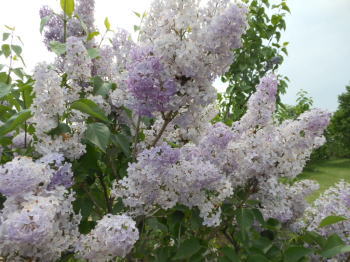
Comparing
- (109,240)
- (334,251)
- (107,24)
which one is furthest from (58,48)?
(334,251)

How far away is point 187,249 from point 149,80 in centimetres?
93

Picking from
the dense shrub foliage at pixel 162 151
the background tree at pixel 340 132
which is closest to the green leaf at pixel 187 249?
the dense shrub foliage at pixel 162 151

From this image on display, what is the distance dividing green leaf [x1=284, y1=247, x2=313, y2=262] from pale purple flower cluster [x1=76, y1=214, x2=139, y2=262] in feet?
3.30

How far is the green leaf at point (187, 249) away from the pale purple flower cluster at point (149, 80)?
767mm

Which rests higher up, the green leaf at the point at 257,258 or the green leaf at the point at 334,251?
the green leaf at the point at 257,258

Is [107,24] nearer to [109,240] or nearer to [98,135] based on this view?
[98,135]

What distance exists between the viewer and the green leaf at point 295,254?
204 cm

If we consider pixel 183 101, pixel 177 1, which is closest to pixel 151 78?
pixel 183 101

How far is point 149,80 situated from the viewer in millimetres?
1768

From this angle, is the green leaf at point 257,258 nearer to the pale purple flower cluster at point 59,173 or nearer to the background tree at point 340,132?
the pale purple flower cluster at point 59,173

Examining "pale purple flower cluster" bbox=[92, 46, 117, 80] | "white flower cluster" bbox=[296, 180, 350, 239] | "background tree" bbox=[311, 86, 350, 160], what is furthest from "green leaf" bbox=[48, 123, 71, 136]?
"background tree" bbox=[311, 86, 350, 160]

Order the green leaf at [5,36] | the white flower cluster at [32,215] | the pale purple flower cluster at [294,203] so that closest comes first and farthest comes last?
the white flower cluster at [32,215]
the pale purple flower cluster at [294,203]
the green leaf at [5,36]

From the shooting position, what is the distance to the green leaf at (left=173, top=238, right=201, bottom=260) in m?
1.93

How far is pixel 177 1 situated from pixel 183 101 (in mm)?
511
